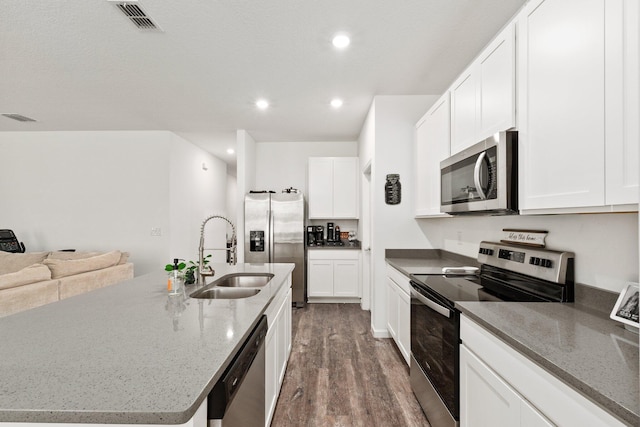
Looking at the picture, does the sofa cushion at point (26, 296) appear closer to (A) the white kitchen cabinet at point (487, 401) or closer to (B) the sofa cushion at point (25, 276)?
(B) the sofa cushion at point (25, 276)

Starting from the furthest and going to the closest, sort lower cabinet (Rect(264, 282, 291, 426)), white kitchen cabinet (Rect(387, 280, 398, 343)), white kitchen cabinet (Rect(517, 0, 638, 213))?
white kitchen cabinet (Rect(387, 280, 398, 343)), lower cabinet (Rect(264, 282, 291, 426)), white kitchen cabinet (Rect(517, 0, 638, 213))

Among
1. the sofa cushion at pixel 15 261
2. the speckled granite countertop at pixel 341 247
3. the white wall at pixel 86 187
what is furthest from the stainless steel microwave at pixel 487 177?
the sofa cushion at pixel 15 261

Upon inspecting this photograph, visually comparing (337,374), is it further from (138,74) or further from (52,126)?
(52,126)

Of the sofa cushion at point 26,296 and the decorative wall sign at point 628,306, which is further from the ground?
the decorative wall sign at point 628,306

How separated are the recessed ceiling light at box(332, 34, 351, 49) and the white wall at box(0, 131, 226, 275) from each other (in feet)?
11.6

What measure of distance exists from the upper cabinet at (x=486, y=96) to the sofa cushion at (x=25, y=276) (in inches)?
146

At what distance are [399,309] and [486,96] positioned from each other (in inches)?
70.4

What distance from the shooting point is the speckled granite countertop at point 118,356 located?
2.21ft

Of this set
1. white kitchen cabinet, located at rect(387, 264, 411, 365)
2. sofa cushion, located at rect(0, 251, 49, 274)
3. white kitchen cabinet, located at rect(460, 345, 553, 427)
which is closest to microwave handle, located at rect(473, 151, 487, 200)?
white kitchen cabinet, located at rect(460, 345, 553, 427)

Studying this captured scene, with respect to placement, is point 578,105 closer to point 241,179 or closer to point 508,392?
point 508,392

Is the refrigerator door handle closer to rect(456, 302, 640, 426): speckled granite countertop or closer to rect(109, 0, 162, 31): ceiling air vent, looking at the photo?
rect(109, 0, 162, 31): ceiling air vent

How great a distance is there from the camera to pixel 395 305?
2.84m

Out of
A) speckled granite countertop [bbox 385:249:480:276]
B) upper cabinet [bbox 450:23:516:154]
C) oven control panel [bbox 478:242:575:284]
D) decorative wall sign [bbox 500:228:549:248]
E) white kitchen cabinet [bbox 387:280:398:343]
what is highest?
upper cabinet [bbox 450:23:516:154]

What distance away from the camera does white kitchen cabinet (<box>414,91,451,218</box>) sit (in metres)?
2.42
